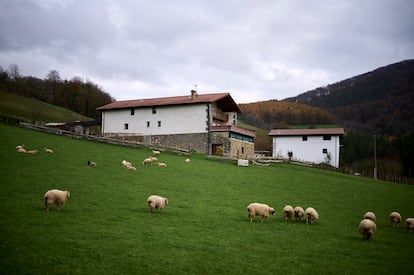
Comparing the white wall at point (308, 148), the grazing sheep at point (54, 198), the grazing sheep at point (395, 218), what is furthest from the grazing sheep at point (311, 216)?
the white wall at point (308, 148)

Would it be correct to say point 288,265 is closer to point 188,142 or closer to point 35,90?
point 188,142

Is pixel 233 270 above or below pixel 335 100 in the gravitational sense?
below

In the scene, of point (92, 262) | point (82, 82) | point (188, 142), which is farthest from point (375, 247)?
point (82, 82)

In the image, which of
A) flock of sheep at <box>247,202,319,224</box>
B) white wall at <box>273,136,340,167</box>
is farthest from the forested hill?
flock of sheep at <box>247,202,319,224</box>

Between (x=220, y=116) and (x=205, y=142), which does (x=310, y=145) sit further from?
(x=205, y=142)

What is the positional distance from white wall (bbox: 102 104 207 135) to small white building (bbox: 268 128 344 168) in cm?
1535

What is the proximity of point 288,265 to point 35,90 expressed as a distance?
10145 centimetres

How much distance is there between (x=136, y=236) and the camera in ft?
37.0

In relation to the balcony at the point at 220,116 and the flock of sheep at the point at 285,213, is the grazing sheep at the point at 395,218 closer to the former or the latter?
the flock of sheep at the point at 285,213

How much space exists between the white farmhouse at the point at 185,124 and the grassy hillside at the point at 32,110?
26.9 m

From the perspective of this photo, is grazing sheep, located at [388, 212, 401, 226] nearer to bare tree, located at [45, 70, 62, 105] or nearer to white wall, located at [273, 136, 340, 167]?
white wall, located at [273, 136, 340, 167]

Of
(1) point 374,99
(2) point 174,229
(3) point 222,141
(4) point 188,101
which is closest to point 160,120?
(4) point 188,101

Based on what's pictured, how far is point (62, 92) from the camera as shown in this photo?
10312 cm

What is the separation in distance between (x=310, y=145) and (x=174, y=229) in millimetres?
49647
